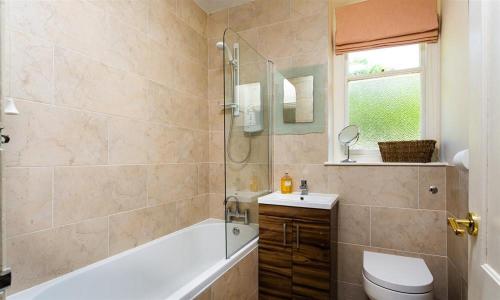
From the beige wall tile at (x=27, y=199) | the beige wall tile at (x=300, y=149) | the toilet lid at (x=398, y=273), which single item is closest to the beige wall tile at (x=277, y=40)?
the beige wall tile at (x=300, y=149)

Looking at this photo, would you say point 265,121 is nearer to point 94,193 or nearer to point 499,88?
point 94,193

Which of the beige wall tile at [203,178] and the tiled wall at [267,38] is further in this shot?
the beige wall tile at [203,178]

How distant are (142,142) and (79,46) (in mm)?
668

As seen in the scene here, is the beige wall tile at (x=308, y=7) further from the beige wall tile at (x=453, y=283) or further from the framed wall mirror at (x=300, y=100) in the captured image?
the beige wall tile at (x=453, y=283)

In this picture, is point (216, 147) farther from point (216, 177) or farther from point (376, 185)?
point (376, 185)

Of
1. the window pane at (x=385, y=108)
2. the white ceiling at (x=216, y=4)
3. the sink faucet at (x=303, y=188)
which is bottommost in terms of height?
the sink faucet at (x=303, y=188)

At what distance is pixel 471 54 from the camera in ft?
2.48

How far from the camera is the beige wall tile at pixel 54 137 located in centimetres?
112

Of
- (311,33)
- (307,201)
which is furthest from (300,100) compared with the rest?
(307,201)

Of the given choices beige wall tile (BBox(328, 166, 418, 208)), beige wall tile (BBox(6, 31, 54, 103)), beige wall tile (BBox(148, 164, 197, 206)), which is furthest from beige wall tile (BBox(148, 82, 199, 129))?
beige wall tile (BBox(328, 166, 418, 208))

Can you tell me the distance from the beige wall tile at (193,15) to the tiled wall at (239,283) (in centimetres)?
203

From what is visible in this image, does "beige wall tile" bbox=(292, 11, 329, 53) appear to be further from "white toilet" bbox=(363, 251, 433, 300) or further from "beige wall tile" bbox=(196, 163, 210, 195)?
"white toilet" bbox=(363, 251, 433, 300)

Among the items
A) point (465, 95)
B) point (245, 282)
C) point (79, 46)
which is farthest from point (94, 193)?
point (465, 95)

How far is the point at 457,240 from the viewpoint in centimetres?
143
